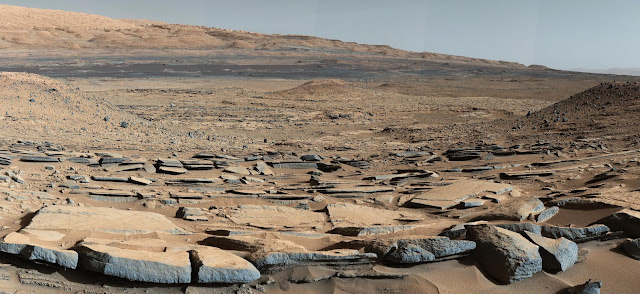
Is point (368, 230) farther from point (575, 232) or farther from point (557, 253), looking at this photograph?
point (575, 232)

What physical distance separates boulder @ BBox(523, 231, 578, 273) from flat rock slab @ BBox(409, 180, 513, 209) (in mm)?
2071

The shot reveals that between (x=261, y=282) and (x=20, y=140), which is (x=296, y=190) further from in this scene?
(x=20, y=140)

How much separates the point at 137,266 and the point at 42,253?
0.67 meters

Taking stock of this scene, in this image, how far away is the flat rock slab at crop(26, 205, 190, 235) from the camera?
4.30 meters

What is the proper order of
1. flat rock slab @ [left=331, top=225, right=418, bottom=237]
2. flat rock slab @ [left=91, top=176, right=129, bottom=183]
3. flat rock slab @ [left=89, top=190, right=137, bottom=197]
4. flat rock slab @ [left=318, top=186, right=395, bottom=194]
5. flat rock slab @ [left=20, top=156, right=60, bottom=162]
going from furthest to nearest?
flat rock slab @ [left=20, top=156, right=60, bottom=162]
flat rock slab @ [left=318, top=186, right=395, bottom=194]
flat rock slab @ [left=91, top=176, right=129, bottom=183]
flat rock slab @ [left=89, top=190, right=137, bottom=197]
flat rock slab @ [left=331, top=225, right=418, bottom=237]

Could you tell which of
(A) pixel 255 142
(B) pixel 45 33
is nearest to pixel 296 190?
(A) pixel 255 142

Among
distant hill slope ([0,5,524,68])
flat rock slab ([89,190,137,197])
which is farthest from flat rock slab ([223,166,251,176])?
distant hill slope ([0,5,524,68])

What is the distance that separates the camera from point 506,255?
3652 mm

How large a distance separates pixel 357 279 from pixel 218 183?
12.8 ft

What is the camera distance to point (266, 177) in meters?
7.79

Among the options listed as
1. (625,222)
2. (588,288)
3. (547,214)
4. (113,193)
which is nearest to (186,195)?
(113,193)

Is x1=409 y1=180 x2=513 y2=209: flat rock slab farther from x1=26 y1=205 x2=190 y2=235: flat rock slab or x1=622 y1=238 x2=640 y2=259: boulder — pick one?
x1=26 y1=205 x2=190 y2=235: flat rock slab

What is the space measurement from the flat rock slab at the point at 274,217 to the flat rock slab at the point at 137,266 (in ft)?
5.71

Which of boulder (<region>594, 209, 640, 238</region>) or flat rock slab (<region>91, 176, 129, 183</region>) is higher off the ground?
boulder (<region>594, 209, 640, 238</region>)
